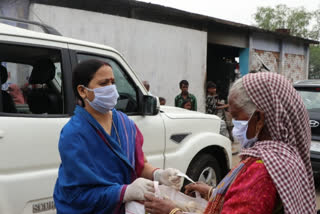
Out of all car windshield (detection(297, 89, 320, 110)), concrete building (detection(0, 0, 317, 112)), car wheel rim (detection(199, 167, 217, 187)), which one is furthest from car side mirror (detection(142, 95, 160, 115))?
concrete building (detection(0, 0, 317, 112))

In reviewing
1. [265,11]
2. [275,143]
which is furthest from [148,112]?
[265,11]

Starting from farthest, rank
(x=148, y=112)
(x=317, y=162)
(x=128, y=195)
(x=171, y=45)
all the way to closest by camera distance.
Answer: (x=171, y=45) < (x=317, y=162) < (x=148, y=112) < (x=128, y=195)

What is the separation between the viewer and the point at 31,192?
2688mm

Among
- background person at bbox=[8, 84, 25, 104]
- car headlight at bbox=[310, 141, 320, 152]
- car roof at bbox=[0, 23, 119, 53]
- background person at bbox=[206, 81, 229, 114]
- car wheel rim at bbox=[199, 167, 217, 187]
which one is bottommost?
car wheel rim at bbox=[199, 167, 217, 187]

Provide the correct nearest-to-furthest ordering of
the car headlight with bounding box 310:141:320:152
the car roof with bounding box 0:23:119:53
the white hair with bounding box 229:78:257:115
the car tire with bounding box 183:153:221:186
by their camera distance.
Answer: the white hair with bounding box 229:78:257:115, the car roof with bounding box 0:23:119:53, the car tire with bounding box 183:153:221:186, the car headlight with bounding box 310:141:320:152

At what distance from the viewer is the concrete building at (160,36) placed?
325 inches

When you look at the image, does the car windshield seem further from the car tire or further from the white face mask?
the white face mask

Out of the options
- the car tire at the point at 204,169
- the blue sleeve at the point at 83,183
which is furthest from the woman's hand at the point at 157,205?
the car tire at the point at 204,169

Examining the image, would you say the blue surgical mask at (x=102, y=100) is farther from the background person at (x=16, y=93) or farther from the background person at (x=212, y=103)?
the background person at (x=212, y=103)

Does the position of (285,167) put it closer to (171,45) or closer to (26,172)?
(26,172)

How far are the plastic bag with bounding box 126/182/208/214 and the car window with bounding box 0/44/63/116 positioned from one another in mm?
1403

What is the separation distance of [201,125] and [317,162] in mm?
2516

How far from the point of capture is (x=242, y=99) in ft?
5.23

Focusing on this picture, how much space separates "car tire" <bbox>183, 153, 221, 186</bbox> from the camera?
417 centimetres
